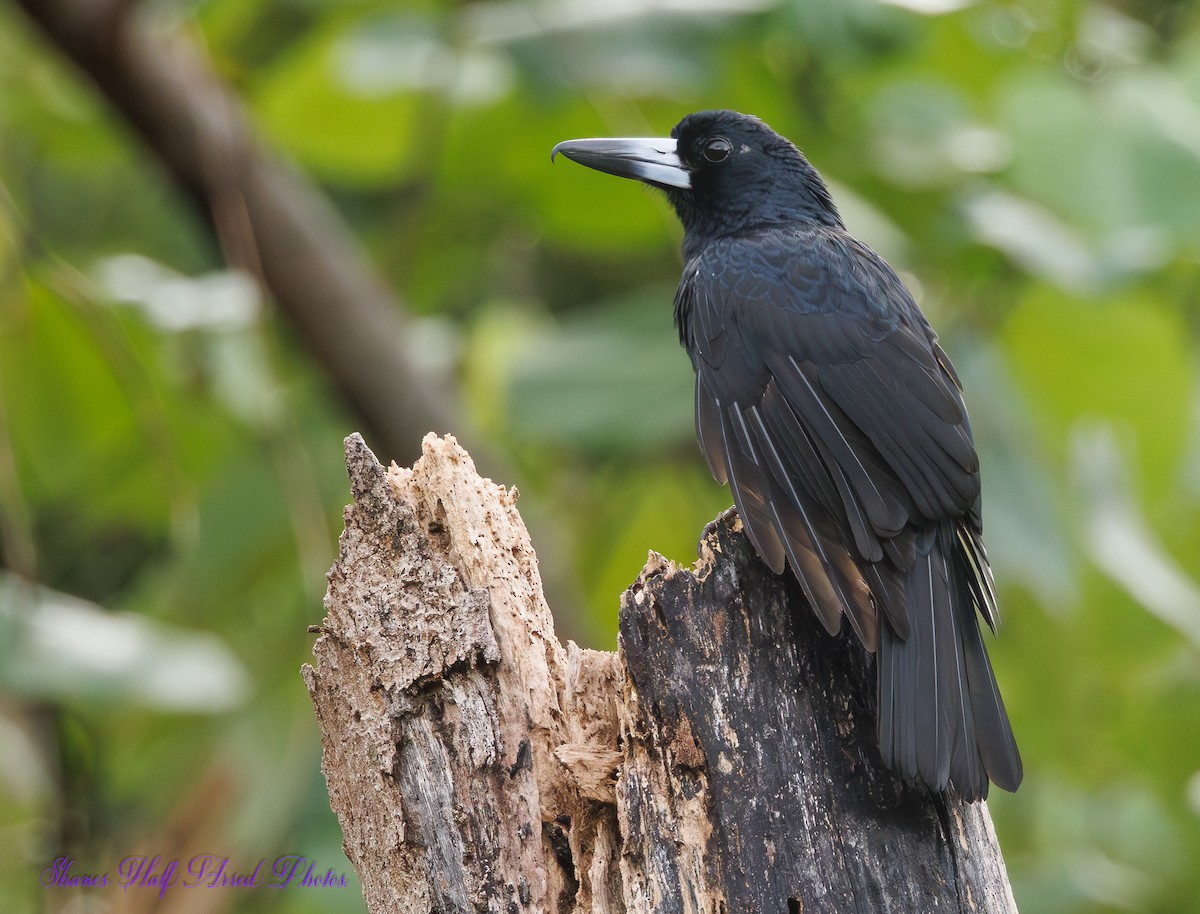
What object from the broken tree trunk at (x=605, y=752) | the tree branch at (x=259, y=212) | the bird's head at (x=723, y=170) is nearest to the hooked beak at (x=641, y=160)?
the bird's head at (x=723, y=170)

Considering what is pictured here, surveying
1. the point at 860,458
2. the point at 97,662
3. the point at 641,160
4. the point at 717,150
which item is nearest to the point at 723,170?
the point at 717,150

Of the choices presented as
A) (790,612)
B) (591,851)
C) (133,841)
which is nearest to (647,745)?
(591,851)

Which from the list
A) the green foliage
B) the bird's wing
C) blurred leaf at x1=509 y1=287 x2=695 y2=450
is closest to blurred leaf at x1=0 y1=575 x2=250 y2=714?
the green foliage

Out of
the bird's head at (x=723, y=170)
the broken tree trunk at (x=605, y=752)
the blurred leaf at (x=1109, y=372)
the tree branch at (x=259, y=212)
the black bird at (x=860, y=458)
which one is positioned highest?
the tree branch at (x=259, y=212)

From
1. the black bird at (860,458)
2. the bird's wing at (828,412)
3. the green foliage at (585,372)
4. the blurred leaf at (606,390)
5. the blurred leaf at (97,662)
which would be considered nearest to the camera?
the black bird at (860,458)

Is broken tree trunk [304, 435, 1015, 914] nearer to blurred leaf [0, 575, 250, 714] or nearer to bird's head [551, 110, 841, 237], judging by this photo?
bird's head [551, 110, 841, 237]

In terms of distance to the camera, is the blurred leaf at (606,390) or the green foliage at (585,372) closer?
the green foliage at (585,372)

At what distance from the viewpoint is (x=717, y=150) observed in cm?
366

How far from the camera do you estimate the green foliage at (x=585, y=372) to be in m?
3.85

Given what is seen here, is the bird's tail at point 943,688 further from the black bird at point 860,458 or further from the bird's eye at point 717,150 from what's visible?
the bird's eye at point 717,150

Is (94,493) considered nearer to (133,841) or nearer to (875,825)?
Result: (133,841)

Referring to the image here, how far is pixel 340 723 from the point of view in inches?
82.6

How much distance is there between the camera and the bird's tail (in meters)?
2.05

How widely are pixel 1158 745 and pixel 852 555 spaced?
244 cm
